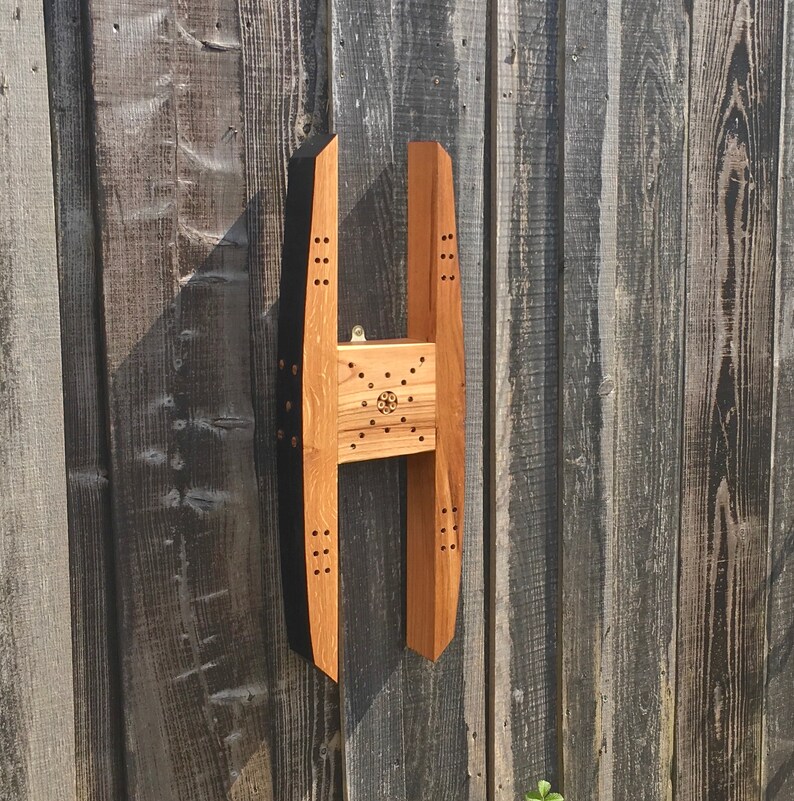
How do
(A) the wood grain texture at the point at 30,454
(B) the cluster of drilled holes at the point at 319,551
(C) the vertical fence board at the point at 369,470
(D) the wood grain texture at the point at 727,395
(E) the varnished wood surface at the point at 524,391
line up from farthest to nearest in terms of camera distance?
(D) the wood grain texture at the point at 727,395, (E) the varnished wood surface at the point at 524,391, (C) the vertical fence board at the point at 369,470, (B) the cluster of drilled holes at the point at 319,551, (A) the wood grain texture at the point at 30,454

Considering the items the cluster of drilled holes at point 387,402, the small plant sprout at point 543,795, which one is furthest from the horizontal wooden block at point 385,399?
the small plant sprout at point 543,795

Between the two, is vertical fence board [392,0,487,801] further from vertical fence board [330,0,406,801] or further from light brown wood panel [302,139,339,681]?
light brown wood panel [302,139,339,681]

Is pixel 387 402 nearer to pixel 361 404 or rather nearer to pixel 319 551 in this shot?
pixel 361 404

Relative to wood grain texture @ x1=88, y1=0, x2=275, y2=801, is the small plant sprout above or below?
below

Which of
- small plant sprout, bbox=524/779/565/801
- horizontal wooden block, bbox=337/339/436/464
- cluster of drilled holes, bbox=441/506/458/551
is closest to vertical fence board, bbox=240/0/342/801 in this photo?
horizontal wooden block, bbox=337/339/436/464

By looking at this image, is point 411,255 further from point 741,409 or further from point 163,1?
point 741,409

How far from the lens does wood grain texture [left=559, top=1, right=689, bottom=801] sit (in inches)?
62.7

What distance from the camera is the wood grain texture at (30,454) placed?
112cm

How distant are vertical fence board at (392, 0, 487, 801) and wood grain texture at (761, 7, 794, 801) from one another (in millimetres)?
685

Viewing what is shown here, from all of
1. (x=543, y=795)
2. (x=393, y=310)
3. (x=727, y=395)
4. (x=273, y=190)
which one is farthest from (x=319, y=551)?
(x=727, y=395)

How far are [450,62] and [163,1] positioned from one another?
0.44 m

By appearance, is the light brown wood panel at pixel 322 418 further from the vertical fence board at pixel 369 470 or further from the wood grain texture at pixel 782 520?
the wood grain texture at pixel 782 520

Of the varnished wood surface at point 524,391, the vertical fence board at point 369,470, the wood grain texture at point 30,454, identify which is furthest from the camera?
the varnished wood surface at point 524,391

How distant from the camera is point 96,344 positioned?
3.98ft
